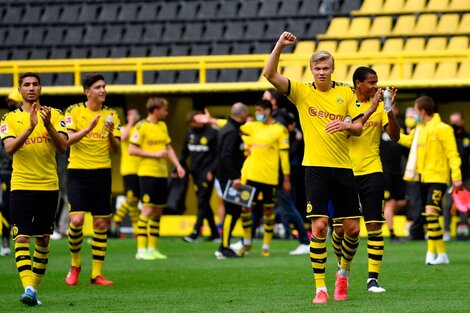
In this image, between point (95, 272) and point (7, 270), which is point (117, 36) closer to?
point (7, 270)

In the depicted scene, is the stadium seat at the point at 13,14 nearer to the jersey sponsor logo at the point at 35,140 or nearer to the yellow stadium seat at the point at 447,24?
the yellow stadium seat at the point at 447,24

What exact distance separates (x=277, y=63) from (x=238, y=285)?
3.45 metres

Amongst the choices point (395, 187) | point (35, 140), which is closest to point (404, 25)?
point (395, 187)

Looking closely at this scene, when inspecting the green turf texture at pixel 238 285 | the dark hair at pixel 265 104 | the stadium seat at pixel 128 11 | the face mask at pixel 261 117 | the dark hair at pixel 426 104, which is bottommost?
the green turf texture at pixel 238 285

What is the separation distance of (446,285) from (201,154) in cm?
972

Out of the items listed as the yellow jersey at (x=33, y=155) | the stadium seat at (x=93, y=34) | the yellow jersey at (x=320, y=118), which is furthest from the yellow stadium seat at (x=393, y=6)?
the yellow jersey at (x=33, y=155)

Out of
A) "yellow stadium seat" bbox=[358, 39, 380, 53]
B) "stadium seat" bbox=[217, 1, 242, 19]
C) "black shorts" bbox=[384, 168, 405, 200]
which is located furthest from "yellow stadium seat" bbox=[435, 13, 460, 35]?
"black shorts" bbox=[384, 168, 405, 200]

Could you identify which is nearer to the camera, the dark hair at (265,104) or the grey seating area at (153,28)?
the dark hair at (265,104)

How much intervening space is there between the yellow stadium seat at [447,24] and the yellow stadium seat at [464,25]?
0.09 metres

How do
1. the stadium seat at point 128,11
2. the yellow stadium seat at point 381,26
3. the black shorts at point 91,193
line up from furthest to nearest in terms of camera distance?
the stadium seat at point 128,11, the yellow stadium seat at point 381,26, the black shorts at point 91,193

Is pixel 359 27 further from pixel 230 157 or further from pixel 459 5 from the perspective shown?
pixel 230 157

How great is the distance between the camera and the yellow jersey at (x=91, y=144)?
43.4ft

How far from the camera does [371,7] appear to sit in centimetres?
2658

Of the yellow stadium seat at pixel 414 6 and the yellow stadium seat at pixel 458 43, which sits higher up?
Answer: the yellow stadium seat at pixel 414 6
